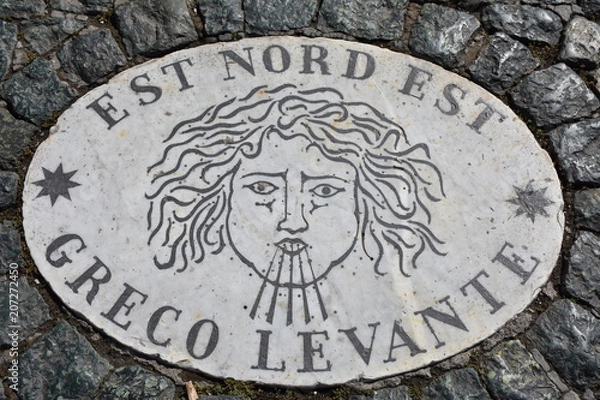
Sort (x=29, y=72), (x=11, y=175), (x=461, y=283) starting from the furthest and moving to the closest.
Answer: (x=29, y=72) → (x=11, y=175) → (x=461, y=283)

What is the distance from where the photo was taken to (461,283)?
11.2 ft

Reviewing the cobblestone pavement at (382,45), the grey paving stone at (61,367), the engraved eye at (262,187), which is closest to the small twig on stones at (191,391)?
the cobblestone pavement at (382,45)

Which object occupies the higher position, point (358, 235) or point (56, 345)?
point (358, 235)

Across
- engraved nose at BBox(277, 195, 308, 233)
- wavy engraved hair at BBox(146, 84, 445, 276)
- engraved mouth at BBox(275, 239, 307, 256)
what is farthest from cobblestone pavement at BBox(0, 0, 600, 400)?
engraved nose at BBox(277, 195, 308, 233)

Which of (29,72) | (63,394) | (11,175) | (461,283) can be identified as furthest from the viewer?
(29,72)

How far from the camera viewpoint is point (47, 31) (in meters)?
4.00

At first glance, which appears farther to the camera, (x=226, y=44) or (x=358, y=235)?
(x=226, y=44)

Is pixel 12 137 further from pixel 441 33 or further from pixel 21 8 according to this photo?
pixel 441 33

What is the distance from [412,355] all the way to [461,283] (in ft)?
1.17

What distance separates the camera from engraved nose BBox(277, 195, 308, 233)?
3.50m

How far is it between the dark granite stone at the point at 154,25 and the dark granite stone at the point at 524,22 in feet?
4.53

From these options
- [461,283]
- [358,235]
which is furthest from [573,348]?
[358,235]

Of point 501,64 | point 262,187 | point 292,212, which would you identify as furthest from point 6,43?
point 501,64

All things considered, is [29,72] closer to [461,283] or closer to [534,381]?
[461,283]
